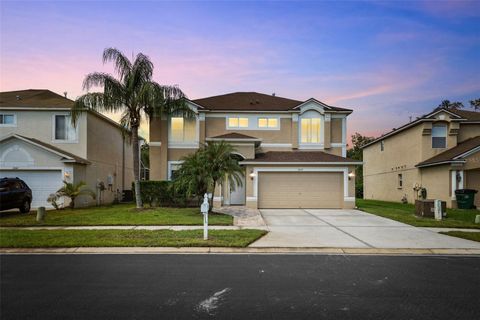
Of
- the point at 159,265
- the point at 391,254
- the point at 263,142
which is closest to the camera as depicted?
the point at 159,265

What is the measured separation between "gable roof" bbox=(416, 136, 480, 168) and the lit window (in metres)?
29.4

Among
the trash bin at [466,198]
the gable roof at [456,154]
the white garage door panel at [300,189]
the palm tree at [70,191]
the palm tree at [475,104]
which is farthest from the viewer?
the palm tree at [475,104]

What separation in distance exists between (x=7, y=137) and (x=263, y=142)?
16440 mm

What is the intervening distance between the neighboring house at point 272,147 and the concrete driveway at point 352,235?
5.39m

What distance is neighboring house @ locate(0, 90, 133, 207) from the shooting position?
699 inches

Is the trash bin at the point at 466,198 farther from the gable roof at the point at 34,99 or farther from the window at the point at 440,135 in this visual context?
the gable roof at the point at 34,99

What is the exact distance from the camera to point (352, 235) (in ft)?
33.1

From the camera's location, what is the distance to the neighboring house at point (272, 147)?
18.6 m

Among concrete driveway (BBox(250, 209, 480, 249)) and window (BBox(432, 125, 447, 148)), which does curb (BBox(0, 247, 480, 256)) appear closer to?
concrete driveway (BBox(250, 209, 480, 249))

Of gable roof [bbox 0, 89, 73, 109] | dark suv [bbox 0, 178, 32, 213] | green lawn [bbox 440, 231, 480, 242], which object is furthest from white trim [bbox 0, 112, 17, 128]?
green lawn [bbox 440, 231, 480, 242]

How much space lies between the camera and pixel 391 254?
→ 25.9 feet

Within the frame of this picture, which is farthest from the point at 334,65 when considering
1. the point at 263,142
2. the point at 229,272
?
the point at 229,272

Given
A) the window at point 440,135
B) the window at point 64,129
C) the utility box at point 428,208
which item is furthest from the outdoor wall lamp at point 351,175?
the window at point 64,129

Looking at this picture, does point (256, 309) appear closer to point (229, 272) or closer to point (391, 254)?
point (229, 272)
